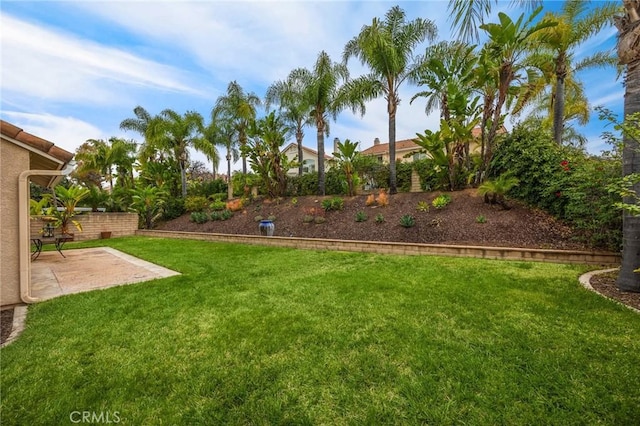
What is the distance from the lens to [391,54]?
1059cm

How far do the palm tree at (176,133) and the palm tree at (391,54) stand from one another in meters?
13.3

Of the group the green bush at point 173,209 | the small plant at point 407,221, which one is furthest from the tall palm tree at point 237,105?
the small plant at point 407,221

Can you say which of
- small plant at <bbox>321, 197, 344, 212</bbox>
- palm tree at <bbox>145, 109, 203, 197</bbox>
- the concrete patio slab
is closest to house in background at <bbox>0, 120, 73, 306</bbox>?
the concrete patio slab

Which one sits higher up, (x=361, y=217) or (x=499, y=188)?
(x=499, y=188)

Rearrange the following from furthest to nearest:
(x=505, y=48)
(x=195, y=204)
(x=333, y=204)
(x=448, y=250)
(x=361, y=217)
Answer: (x=195, y=204)
(x=333, y=204)
(x=361, y=217)
(x=505, y=48)
(x=448, y=250)

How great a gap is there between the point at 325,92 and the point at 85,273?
38.4 feet

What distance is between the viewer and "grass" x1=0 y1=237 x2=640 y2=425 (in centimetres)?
188

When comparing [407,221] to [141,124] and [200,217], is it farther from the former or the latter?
[141,124]

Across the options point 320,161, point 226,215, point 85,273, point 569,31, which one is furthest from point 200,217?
point 569,31

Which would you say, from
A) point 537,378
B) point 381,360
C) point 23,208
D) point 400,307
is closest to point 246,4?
point 23,208

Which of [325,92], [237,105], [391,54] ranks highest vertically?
[237,105]

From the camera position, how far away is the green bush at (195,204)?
1742 centimetres

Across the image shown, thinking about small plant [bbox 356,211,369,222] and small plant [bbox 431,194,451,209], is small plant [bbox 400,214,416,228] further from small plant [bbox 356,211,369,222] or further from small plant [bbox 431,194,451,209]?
small plant [bbox 356,211,369,222]

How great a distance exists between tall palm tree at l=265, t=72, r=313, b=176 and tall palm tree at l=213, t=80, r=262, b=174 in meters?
2.02
